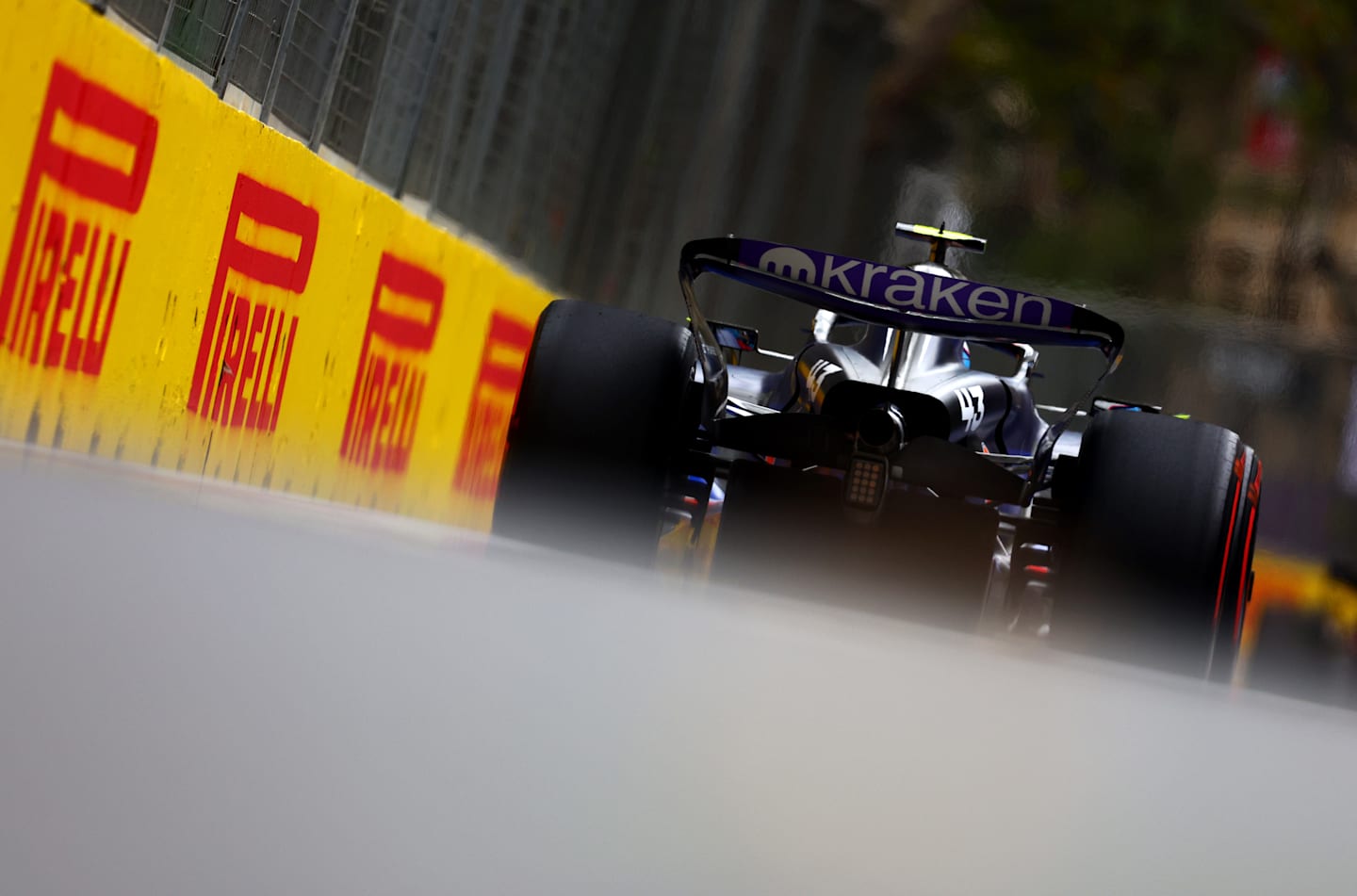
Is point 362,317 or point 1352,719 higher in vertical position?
point 362,317

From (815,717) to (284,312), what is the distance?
15.0 feet

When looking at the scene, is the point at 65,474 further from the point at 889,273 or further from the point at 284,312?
the point at 284,312

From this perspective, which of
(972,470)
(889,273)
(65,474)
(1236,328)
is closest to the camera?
(65,474)

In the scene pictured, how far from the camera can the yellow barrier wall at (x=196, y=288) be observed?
11.9ft

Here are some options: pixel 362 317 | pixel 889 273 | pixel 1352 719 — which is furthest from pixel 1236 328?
pixel 1352 719

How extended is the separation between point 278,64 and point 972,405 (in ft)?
7.21

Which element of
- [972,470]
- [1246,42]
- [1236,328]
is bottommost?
[972,470]

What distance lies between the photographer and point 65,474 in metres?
1.03

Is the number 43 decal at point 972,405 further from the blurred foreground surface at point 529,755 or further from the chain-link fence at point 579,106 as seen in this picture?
the blurred foreground surface at point 529,755

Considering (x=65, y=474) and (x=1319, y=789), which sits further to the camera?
(x=65, y=474)

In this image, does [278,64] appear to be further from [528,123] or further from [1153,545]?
[528,123]

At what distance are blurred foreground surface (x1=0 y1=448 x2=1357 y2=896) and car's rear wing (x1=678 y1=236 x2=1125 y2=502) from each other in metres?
3.02

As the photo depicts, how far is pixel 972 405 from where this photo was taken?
470cm

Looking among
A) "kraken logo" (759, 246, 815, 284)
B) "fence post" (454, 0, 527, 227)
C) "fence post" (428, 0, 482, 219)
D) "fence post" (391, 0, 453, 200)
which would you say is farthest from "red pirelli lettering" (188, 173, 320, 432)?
"fence post" (454, 0, 527, 227)
